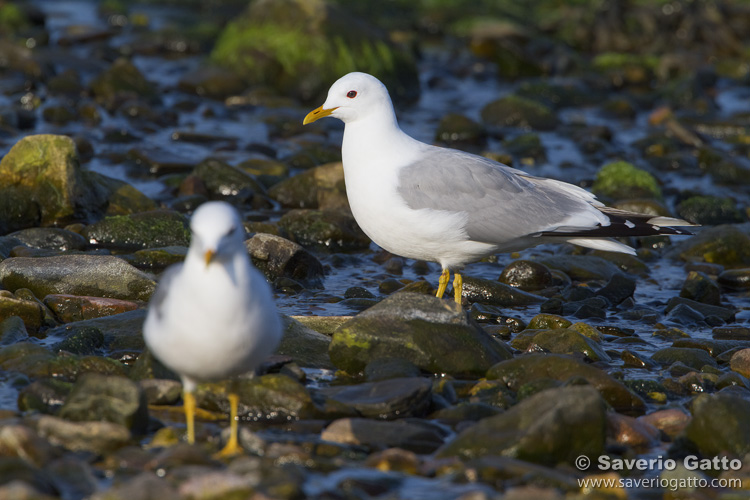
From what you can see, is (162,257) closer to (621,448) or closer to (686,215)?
(621,448)

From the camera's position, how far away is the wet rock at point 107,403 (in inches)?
189

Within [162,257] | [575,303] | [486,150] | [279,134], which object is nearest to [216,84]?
[279,134]

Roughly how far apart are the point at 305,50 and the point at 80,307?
28.8 feet

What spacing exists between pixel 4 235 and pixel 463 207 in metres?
4.11

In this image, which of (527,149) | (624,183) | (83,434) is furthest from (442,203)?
(527,149)

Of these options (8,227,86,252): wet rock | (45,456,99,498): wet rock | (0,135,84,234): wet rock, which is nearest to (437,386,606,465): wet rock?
(45,456,99,498): wet rock

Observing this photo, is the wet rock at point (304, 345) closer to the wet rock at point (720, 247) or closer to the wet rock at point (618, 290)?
the wet rock at point (618, 290)

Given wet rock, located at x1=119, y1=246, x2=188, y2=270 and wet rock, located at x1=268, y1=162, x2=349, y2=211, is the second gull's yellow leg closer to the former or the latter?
wet rock, located at x1=119, y1=246, x2=188, y2=270

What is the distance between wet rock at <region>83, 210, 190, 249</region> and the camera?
329 inches

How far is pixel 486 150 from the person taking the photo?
41.3 feet

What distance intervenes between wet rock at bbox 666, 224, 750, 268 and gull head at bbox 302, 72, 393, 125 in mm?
3651

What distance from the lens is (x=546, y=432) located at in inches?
187

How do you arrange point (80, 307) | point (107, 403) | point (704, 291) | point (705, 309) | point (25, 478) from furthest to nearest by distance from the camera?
point (704, 291) < point (705, 309) < point (80, 307) < point (107, 403) < point (25, 478)

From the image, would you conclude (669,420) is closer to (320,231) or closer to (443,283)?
(443,283)
